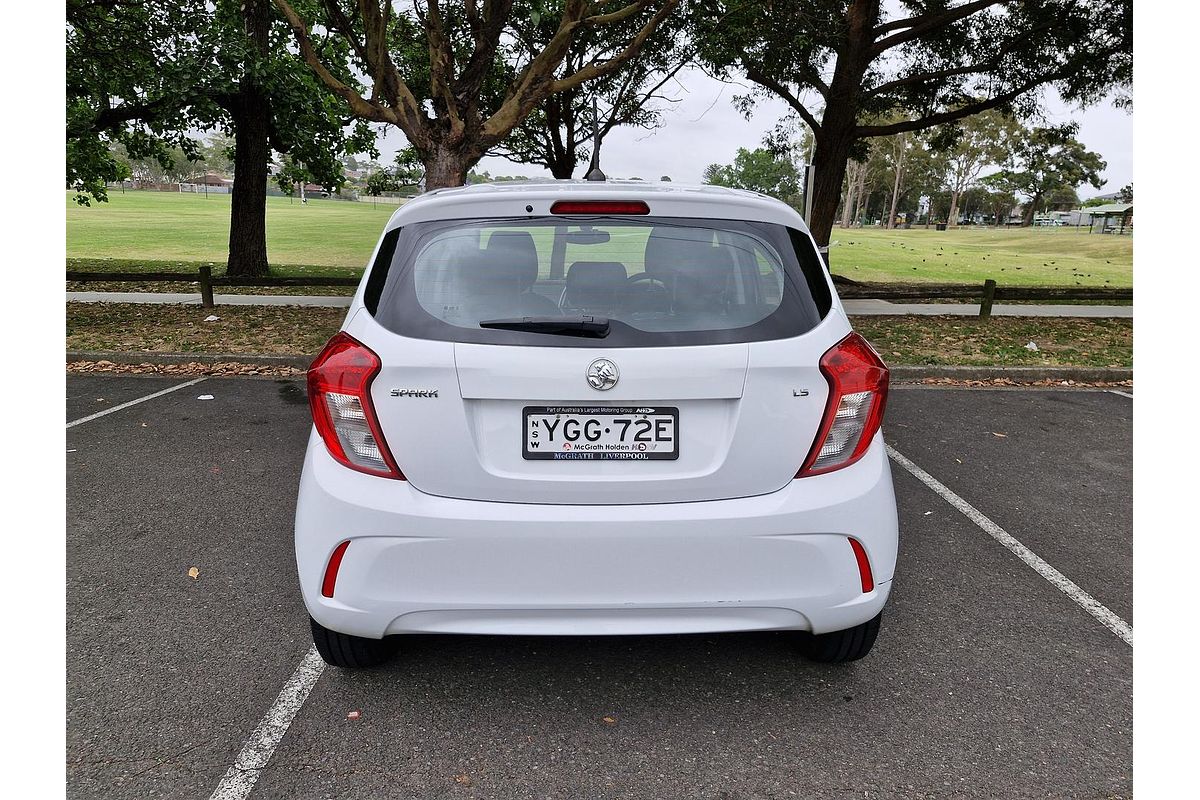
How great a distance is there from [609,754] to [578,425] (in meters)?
1.01

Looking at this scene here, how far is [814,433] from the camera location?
2402 mm

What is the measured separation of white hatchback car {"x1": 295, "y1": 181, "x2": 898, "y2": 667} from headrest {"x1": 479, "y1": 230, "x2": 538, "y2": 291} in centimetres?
1

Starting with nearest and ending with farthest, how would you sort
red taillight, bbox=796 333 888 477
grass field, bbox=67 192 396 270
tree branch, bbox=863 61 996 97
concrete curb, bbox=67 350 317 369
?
red taillight, bbox=796 333 888 477 < concrete curb, bbox=67 350 317 369 < tree branch, bbox=863 61 996 97 < grass field, bbox=67 192 396 270

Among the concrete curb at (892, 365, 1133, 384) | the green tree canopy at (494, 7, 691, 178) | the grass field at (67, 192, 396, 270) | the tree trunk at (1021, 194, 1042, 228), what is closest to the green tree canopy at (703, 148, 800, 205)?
the tree trunk at (1021, 194, 1042, 228)

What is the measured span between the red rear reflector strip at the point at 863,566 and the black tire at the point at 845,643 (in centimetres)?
32

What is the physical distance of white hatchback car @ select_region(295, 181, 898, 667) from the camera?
7.61 feet

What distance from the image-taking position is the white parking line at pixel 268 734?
2314 mm

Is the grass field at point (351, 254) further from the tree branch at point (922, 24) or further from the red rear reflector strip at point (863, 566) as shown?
the red rear reflector strip at point (863, 566)

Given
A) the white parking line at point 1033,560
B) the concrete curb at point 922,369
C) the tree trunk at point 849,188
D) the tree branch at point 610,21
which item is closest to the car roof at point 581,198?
the white parking line at point 1033,560

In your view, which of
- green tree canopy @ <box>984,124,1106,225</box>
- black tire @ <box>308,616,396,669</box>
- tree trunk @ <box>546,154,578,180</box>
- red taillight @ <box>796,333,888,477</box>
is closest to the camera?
red taillight @ <box>796,333,888,477</box>

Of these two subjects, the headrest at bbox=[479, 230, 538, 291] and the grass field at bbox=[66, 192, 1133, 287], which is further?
the grass field at bbox=[66, 192, 1133, 287]

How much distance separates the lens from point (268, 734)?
2.55m

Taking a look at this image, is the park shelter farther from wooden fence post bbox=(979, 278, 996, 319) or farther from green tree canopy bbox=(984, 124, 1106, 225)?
wooden fence post bbox=(979, 278, 996, 319)

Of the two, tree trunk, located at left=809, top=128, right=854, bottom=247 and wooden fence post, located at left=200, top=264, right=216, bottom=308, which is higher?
tree trunk, located at left=809, top=128, right=854, bottom=247
